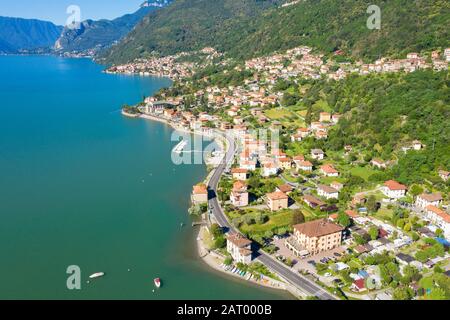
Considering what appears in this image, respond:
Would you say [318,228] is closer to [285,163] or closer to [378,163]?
[285,163]

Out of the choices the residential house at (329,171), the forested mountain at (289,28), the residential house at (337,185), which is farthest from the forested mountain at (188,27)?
the residential house at (337,185)

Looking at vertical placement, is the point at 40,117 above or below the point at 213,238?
above

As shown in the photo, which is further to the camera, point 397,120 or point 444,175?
point 397,120

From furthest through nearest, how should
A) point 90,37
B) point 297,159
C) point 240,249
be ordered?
point 90,37 < point 297,159 < point 240,249

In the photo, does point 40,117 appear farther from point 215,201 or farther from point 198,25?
point 198,25

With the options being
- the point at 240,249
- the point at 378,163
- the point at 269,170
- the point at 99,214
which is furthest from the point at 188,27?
the point at 240,249

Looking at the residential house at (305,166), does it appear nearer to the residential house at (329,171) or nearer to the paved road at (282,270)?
the residential house at (329,171)

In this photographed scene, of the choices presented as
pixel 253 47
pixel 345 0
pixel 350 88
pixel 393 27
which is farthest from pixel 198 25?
pixel 350 88
